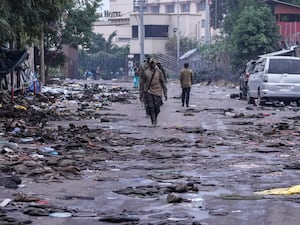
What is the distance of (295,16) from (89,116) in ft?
144

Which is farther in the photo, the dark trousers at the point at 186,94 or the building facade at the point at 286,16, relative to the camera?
the building facade at the point at 286,16

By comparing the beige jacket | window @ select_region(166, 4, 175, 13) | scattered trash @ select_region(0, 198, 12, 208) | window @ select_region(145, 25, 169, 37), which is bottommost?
scattered trash @ select_region(0, 198, 12, 208)

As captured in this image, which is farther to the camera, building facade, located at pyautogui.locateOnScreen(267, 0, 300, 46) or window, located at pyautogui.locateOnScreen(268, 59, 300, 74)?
building facade, located at pyautogui.locateOnScreen(267, 0, 300, 46)

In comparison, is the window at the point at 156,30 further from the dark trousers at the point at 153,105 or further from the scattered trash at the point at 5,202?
the scattered trash at the point at 5,202

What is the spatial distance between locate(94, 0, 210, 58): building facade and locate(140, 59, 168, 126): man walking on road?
61.5 m

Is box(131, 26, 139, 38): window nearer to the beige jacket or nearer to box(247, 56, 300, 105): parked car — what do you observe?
box(247, 56, 300, 105): parked car

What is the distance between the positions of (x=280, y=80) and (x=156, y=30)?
66988 mm

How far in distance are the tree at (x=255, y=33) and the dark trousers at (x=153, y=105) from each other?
3610cm

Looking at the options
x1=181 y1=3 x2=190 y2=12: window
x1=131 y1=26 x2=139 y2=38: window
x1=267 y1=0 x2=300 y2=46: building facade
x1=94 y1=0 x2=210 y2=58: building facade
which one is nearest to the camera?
x1=267 y1=0 x2=300 y2=46: building facade

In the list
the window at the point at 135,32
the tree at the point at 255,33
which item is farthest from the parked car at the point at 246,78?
the window at the point at 135,32

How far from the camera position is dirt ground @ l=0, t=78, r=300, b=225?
881cm

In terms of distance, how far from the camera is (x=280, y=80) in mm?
29828

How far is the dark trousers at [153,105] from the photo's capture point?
20609mm

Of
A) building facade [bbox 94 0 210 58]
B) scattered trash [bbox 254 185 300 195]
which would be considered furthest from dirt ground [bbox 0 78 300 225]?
building facade [bbox 94 0 210 58]
